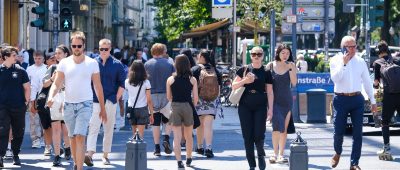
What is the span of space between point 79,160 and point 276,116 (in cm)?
318

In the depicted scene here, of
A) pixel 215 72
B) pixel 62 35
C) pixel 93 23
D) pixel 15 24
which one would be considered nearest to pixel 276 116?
pixel 215 72

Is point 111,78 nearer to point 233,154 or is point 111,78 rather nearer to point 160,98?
point 160,98

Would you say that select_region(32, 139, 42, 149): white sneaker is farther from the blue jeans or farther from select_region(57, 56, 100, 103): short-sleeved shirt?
the blue jeans

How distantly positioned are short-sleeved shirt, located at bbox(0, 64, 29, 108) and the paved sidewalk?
3.17 feet

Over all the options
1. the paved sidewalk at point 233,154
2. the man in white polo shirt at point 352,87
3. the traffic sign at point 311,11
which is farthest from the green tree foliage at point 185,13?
the man in white polo shirt at point 352,87

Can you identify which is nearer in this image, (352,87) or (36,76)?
(352,87)

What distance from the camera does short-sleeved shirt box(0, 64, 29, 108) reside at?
608 inches

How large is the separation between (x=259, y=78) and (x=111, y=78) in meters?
2.56

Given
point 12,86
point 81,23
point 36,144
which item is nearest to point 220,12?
point 36,144

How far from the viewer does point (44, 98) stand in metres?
16.5

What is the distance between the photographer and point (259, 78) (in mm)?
14141

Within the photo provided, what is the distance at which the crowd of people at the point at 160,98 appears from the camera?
13.6m

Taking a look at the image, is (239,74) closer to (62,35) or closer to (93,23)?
(62,35)

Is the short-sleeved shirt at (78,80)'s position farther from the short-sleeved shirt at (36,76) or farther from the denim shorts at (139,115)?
the short-sleeved shirt at (36,76)
